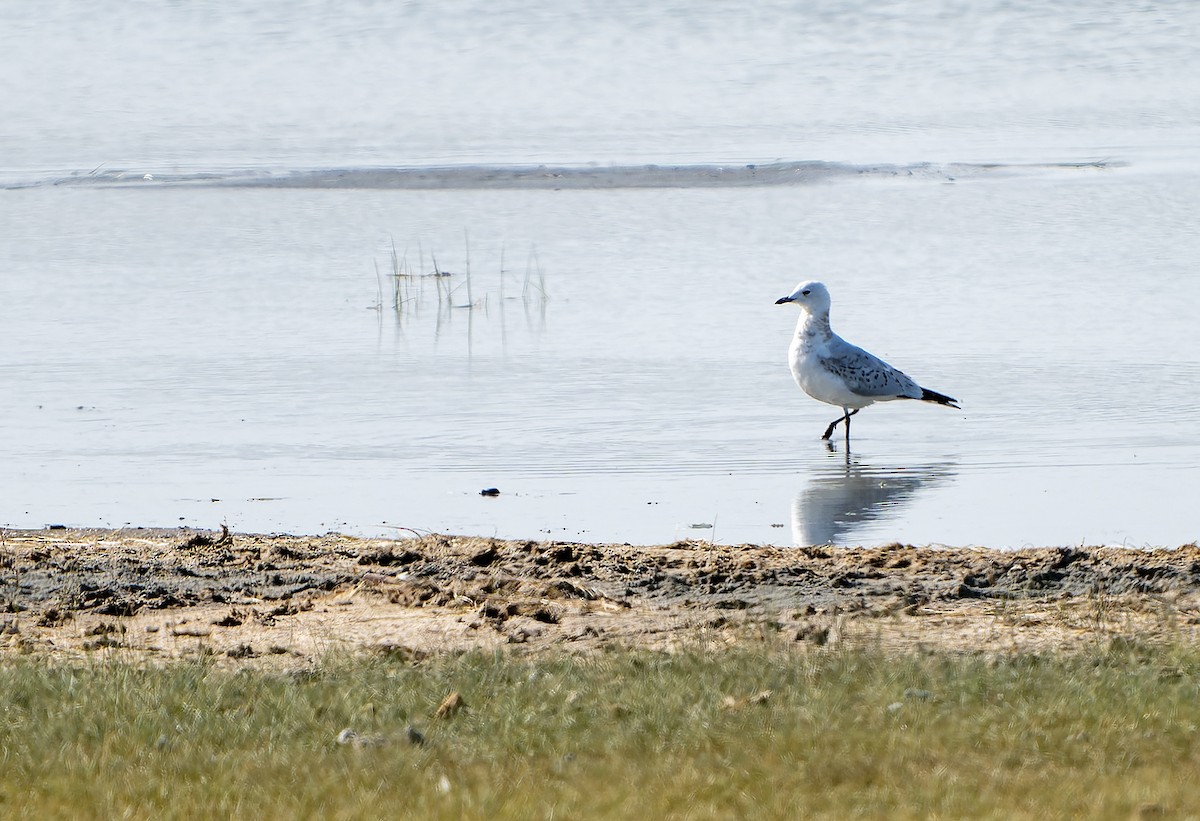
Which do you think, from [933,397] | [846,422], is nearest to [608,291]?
[846,422]

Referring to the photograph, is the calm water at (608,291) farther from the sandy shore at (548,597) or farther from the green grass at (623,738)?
the green grass at (623,738)

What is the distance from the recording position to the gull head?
14.0 meters

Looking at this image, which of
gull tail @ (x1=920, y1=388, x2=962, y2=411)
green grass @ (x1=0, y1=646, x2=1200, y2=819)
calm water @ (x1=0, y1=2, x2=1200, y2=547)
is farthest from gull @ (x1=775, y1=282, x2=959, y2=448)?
green grass @ (x1=0, y1=646, x2=1200, y2=819)

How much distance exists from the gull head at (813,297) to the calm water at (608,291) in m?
0.74

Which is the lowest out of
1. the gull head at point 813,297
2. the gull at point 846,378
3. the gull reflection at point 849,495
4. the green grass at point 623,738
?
the gull reflection at point 849,495

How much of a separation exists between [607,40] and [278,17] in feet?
29.7

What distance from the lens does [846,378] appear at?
512 inches

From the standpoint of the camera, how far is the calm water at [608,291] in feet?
36.8

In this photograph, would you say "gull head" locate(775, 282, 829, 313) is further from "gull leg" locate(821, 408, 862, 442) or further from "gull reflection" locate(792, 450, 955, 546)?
"gull reflection" locate(792, 450, 955, 546)

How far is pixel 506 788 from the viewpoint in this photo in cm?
561

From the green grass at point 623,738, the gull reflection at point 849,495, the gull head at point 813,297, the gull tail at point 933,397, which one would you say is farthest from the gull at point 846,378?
the green grass at point 623,738

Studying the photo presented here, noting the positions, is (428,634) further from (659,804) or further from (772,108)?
(772,108)

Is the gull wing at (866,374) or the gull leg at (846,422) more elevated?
the gull wing at (866,374)

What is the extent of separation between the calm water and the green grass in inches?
125
